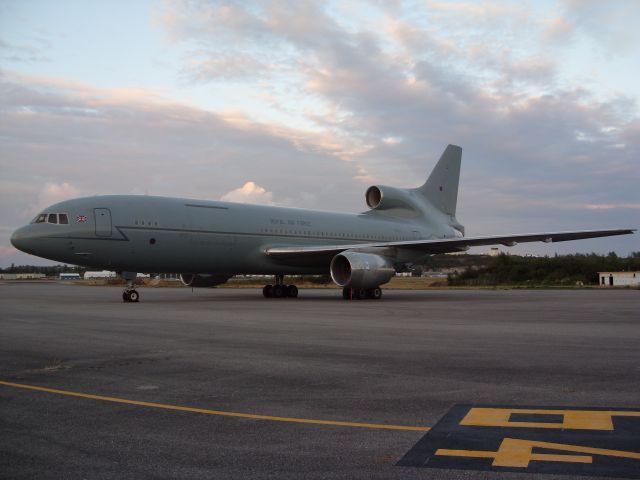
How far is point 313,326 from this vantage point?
43.6 feet

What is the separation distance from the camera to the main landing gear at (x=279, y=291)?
2922cm

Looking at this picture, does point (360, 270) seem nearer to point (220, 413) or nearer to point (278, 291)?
point (278, 291)

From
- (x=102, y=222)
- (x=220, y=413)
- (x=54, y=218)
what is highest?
(x=54, y=218)

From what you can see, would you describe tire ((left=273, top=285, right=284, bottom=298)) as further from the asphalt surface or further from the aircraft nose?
the asphalt surface

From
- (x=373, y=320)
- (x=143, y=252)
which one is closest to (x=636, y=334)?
(x=373, y=320)

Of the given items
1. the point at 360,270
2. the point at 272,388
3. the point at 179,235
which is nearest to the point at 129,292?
the point at 179,235

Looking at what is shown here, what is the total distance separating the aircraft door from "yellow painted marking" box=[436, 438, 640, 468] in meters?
19.7

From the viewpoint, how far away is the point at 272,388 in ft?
21.1

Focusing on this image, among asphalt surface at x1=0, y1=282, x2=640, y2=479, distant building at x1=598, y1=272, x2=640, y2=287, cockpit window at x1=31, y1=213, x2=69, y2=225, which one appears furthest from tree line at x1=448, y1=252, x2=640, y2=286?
asphalt surface at x1=0, y1=282, x2=640, y2=479

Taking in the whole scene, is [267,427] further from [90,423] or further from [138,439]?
[90,423]

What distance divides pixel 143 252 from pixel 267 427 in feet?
62.4

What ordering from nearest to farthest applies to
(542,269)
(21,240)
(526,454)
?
(526,454)
(21,240)
(542,269)

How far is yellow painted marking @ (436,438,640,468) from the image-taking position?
394cm

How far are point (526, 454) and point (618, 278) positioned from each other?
52000 mm
